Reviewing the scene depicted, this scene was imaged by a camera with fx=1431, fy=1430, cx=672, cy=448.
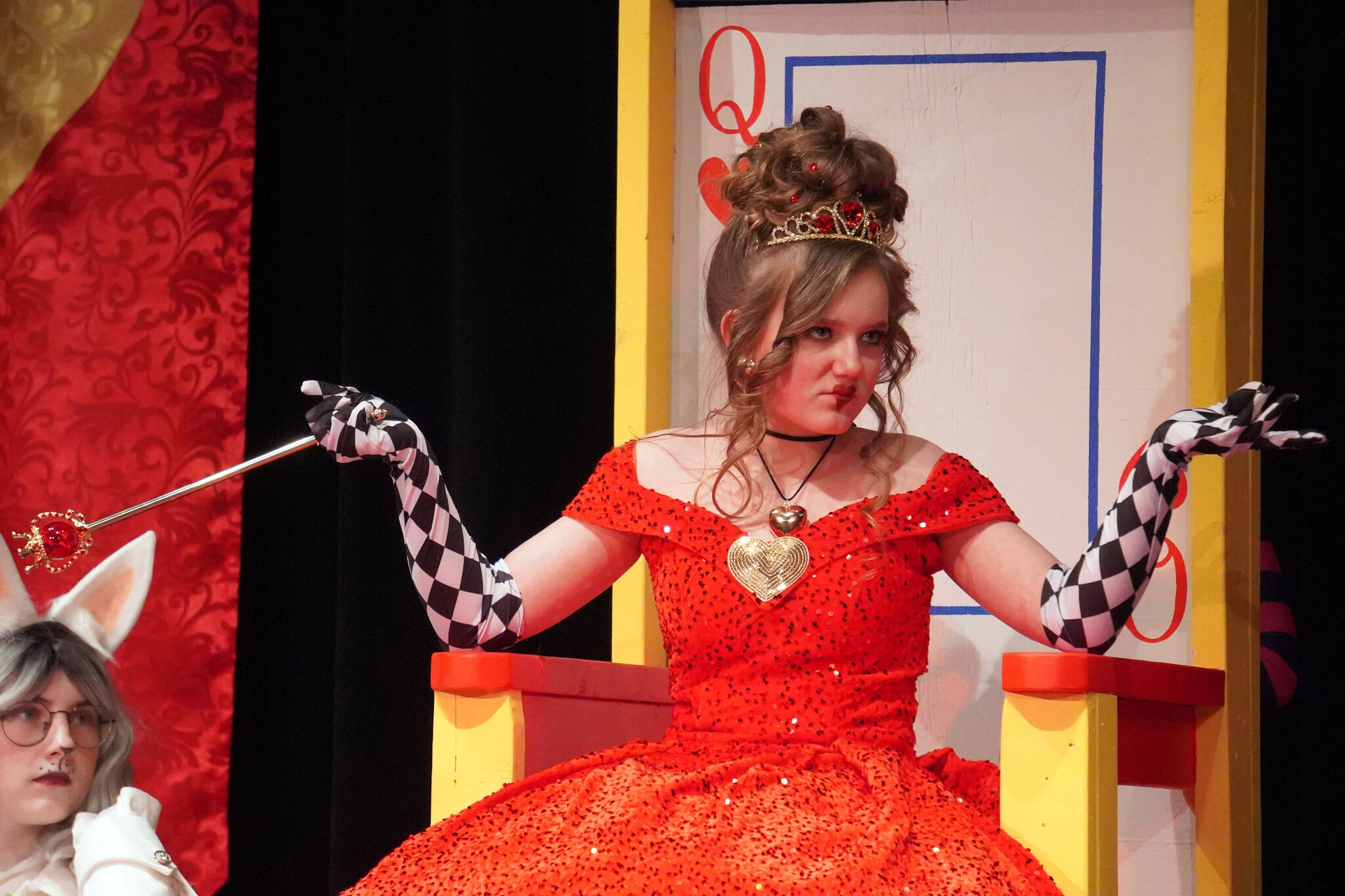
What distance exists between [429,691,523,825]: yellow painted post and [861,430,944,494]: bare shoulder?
1.62ft

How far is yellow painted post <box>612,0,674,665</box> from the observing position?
6.06 ft

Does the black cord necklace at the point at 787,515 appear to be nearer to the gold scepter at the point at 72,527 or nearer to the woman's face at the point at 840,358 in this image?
the woman's face at the point at 840,358

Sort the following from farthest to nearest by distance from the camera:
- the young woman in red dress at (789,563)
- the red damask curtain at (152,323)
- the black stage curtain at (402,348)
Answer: the red damask curtain at (152,323)
the black stage curtain at (402,348)
the young woman in red dress at (789,563)

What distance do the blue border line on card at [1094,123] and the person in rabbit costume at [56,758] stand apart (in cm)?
101

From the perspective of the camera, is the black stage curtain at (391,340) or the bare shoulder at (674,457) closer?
the bare shoulder at (674,457)

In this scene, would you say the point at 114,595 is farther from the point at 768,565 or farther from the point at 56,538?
the point at 768,565

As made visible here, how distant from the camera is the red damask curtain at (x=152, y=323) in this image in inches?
94.3

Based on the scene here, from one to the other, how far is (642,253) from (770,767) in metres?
0.75

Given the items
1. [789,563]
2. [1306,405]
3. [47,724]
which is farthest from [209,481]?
[1306,405]

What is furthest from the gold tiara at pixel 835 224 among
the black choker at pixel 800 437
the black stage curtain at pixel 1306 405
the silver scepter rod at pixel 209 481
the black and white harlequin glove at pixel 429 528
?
the black stage curtain at pixel 1306 405

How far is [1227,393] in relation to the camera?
1.74 m

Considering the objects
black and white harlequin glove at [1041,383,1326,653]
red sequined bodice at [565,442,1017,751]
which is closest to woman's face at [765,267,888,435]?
red sequined bodice at [565,442,1017,751]

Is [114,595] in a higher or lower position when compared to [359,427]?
lower

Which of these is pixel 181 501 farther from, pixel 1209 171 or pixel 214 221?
pixel 1209 171
